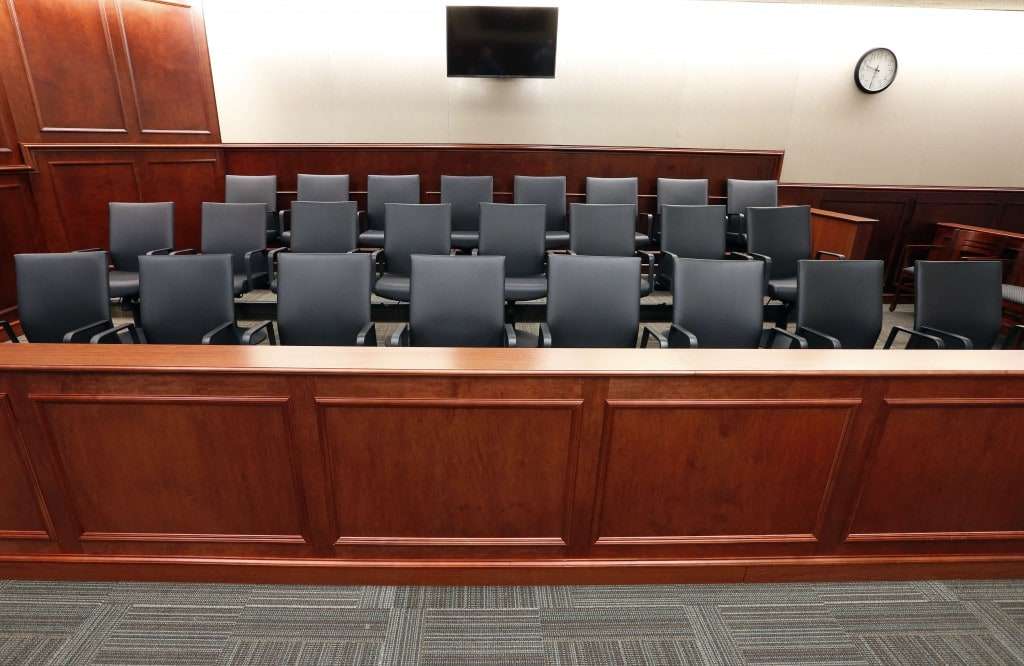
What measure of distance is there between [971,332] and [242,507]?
3.01 meters

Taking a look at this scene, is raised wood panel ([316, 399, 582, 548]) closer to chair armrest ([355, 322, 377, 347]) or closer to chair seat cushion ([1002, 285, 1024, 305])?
chair armrest ([355, 322, 377, 347])

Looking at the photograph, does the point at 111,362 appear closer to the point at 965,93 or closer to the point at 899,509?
the point at 899,509

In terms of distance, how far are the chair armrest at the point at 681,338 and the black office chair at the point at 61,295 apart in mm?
2268

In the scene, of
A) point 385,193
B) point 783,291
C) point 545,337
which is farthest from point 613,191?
point 545,337

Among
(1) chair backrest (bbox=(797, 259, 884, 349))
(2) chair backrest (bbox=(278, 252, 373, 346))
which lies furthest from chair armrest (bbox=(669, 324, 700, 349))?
(2) chair backrest (bbox=(278, 252, 373, 346))

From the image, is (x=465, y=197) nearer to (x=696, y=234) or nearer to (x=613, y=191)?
(x=613, y=191)

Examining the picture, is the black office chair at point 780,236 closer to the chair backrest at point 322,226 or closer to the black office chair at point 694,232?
the black office chair at point 694,232

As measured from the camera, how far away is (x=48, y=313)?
2.11 metres

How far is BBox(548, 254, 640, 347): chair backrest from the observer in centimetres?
215

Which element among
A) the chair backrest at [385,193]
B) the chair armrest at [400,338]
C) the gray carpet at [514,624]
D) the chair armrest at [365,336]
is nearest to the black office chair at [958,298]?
the gray carpet at [514,624]

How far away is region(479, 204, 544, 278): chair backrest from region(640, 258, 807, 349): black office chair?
3.45 ft

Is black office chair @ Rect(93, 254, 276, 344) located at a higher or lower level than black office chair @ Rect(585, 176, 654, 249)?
lower

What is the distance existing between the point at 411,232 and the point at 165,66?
9.36ft

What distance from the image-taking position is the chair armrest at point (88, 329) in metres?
1.90
